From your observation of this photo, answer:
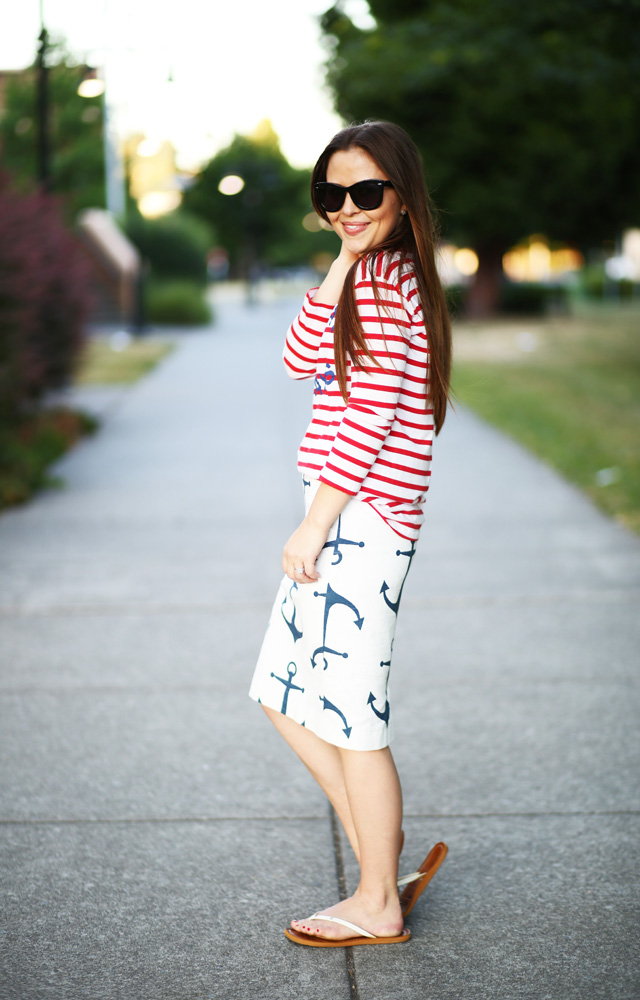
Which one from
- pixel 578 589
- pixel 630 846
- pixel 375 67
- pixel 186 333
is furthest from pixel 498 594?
pixel 186 333

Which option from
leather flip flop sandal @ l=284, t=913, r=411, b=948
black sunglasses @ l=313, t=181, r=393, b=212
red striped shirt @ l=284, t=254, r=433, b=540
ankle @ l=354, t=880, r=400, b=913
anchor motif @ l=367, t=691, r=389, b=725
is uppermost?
black sunglasses @ l=313, t=181, r=393, b=212

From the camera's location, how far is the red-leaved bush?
A: 24.5 ft

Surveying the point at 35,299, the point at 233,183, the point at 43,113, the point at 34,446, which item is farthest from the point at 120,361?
the point at 233,183

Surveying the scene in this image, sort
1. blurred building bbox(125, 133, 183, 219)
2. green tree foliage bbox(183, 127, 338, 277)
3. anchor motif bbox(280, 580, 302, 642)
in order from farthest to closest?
blurred building bbox(125, 133, 183, 219) < green tree foliage bbox(183, 127, 338, 277) < anchor motif bbox(280, 580, 302, 642)

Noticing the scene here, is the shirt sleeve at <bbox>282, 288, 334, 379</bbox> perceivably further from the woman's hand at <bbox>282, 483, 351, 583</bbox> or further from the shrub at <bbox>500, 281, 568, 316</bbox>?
the shrub at <bbox>500, 281, 568, 316</bbox>

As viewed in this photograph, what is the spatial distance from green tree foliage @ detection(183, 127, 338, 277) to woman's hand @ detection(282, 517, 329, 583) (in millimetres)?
59659

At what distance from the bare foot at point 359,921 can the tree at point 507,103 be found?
949 centimetres

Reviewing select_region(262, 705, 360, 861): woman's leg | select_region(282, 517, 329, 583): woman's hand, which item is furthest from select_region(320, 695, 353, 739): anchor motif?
select_region(282, 517, 329, 583): woman's hand

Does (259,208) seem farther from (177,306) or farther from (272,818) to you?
(272,818)

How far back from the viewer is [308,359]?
242cm

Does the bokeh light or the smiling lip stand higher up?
the bokeh light

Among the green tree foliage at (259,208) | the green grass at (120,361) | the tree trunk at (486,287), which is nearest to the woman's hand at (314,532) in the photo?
the green grass at (120,361)

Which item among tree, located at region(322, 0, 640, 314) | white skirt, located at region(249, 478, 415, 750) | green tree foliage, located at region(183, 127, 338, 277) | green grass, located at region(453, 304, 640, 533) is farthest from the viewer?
green tree foliage, located at region(183, 127, 338, 277)

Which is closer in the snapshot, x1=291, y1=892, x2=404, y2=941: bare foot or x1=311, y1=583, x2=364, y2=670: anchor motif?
x1=311, y1=583, x2=364, y2=670: anchor motif
